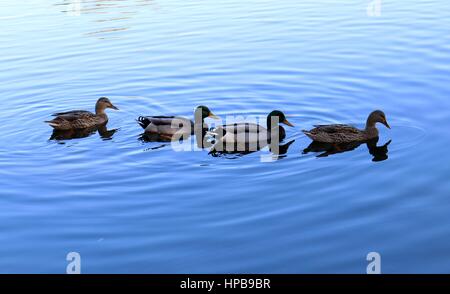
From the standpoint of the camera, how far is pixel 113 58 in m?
20.2

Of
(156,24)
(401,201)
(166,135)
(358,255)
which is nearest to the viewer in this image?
(358,255)

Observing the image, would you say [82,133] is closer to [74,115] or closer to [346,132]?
[74,115]

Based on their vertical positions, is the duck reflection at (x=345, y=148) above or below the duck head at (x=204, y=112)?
below

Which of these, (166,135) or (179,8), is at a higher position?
(179,8)

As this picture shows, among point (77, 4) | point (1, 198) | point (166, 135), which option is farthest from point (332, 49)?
point (77, 4)

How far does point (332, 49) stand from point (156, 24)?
7.20 metres

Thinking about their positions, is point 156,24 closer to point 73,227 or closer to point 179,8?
point 179,8

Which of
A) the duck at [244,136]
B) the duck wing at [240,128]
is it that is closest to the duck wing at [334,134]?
the duck at [244,136]

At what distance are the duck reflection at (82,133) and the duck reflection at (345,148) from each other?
385cm

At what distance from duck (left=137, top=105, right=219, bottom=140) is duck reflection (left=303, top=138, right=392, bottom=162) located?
230 cm

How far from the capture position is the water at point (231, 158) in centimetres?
878

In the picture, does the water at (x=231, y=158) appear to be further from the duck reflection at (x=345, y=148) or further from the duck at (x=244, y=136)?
the duck at (x=244, y=136)

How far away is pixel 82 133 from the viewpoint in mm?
14508

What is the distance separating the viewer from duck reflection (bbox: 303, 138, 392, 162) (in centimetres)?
1217
